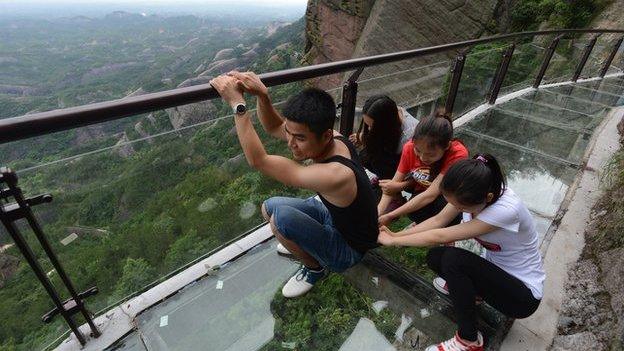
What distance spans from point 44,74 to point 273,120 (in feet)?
472

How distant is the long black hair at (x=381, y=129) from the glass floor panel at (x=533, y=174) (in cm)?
125

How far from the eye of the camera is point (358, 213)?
166 cm

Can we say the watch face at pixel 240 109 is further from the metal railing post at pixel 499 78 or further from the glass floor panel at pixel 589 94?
the glass floor panel at pixel 589 94

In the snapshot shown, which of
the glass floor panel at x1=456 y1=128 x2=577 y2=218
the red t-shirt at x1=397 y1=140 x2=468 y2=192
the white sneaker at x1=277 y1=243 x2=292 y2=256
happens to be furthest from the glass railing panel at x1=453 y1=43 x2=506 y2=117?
the white sneaker at x1=277 y1=243 x2=292 y2=256

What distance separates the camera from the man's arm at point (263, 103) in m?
1.49

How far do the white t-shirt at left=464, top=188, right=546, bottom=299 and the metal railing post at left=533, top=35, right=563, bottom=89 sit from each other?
15.9ft

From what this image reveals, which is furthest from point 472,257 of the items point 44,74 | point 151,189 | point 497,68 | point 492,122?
point 44,74

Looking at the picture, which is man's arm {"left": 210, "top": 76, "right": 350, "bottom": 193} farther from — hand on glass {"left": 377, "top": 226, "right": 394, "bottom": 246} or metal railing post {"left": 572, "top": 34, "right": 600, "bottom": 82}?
metal railing post {"left": 572, "top": 34, "right": 600, "bottom": 82}

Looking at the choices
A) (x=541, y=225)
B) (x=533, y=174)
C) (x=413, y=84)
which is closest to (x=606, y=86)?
(x=533, y=174)

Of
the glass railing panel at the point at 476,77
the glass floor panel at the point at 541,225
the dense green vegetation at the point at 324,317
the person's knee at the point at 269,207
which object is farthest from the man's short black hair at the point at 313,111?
the glass railing panel at the point at 476,77

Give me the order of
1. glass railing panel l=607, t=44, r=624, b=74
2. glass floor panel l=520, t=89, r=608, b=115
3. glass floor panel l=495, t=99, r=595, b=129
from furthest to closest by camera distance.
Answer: glass railing panel l=607, t=44, r=624, b=74 < glass floor panel l=520, t=89, r=608, b=115 < glass floor panel l=495, t=99, r=595, b=129

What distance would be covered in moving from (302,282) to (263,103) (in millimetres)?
1014

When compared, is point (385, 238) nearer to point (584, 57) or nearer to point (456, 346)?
point (456, 346)

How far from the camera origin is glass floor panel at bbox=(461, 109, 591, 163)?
348 centimetres
